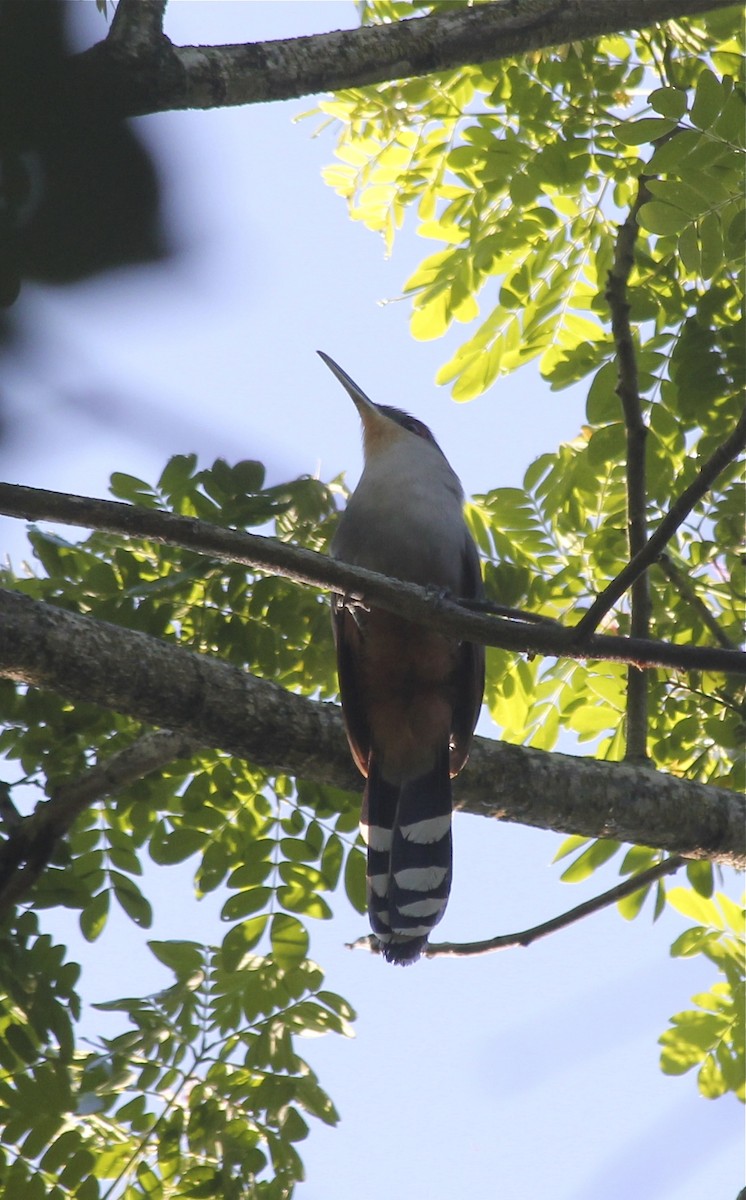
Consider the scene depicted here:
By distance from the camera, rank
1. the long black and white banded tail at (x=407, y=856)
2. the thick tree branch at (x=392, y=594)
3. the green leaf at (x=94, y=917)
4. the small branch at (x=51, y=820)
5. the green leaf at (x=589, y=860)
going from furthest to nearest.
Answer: the green leaf at (x=589, y=860) < the long black and white banded tail at (x=407, y=856) < the green leaf at (x=94, y=917) < the small branch at (x=51, y=820) < the thick tree branch at (x=392, y=594)

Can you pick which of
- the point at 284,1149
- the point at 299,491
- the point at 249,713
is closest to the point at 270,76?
the point at 299,491

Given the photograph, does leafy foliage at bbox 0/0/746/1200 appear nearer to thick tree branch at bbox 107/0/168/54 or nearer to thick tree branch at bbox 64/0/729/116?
thick tree branch at bbox 64/0/729/116

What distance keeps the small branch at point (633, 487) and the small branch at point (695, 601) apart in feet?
0.32

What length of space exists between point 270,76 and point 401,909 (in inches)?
94.3

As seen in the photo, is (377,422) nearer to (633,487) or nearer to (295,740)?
(633,487)

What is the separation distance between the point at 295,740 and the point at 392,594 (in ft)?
2.52

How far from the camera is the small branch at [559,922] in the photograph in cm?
368

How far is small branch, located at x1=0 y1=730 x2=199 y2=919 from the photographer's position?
321 centimetres

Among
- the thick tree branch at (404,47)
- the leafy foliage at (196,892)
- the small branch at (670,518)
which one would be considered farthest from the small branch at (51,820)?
the thick tree branch at (404,47)

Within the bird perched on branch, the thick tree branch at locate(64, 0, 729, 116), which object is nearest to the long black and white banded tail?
the bird perched on branch

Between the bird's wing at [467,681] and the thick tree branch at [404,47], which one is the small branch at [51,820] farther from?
the thick tree branch at [404,47]

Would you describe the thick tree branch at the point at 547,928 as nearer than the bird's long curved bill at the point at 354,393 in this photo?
Yes

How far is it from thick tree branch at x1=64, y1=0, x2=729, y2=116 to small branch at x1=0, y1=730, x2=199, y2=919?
5.49ft

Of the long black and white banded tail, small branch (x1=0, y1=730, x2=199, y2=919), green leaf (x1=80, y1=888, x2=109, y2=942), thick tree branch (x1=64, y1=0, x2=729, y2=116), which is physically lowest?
green leaf (x1=80, y1=888, x2=109, y2=942)
